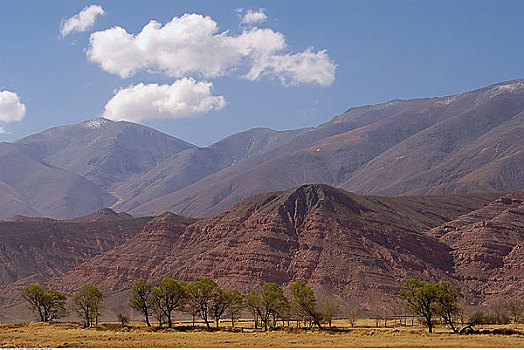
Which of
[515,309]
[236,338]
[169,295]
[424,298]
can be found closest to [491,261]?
[515,309]

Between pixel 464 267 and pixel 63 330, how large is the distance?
130796 mm

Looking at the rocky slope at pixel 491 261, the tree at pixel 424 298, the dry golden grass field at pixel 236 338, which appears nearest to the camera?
the dry golden grass field at pixel 236 338

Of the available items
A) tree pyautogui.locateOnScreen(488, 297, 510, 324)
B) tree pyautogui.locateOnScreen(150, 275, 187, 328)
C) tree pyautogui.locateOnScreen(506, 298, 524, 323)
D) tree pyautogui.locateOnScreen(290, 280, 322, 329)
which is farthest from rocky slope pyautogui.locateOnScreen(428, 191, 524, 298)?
tree pyautogui.locateOnScreen(150, 275, 187, 328)

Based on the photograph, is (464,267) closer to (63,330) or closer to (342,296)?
(342,296)

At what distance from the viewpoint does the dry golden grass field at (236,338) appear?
67.6m

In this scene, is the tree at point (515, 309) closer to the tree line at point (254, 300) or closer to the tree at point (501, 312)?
the tree at point (501, 312)

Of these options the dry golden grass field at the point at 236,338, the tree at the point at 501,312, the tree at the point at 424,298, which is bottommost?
the tree at the point at 501,312

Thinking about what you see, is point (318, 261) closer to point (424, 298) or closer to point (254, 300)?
point (254, 300)

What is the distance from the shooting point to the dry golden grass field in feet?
222

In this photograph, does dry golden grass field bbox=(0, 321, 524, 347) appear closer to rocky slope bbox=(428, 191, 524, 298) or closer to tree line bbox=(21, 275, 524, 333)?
tree line bbox=(21, 275, 524, 333)

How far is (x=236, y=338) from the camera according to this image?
7512 cm

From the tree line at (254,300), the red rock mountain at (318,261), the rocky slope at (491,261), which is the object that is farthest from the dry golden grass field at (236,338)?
the rocky slope at (491,261)

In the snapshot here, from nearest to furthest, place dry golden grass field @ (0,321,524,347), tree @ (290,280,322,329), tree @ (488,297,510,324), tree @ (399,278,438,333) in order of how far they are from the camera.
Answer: dry golden grass field @ (0,321,524,347), tree @ (399,278,438,333), tree @ (290,280,322,329), tree @ (488,297,510,324)

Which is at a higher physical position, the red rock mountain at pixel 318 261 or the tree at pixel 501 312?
the red rock mountain at pixel 318 261
